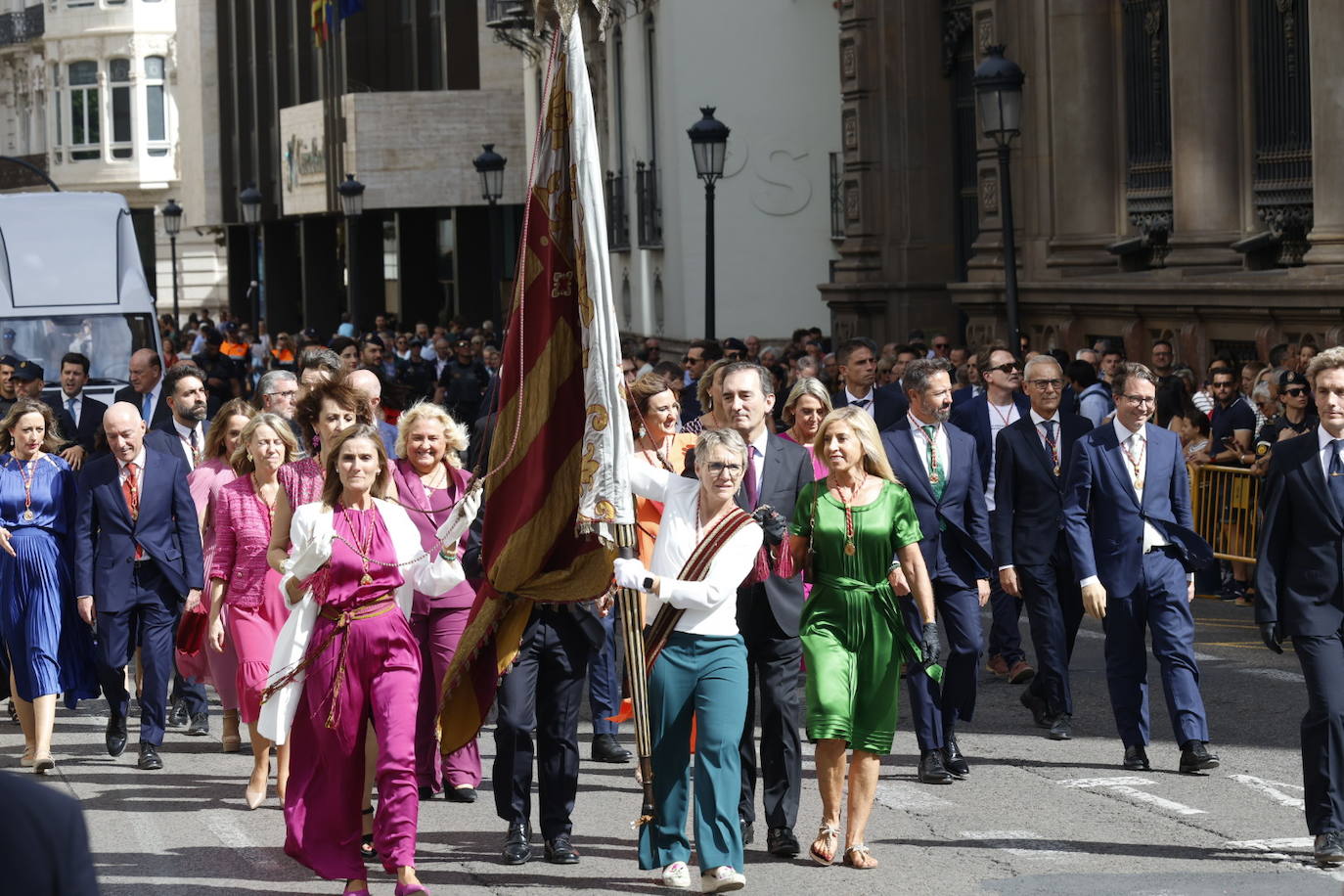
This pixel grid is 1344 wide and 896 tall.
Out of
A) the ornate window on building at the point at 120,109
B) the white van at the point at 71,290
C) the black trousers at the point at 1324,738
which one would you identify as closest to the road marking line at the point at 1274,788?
the black trousers at the point at 1324,738

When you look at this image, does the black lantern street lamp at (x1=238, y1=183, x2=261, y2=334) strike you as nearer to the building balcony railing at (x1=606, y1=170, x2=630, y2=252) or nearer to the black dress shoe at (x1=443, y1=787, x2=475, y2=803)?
the building balcony railing at (x1=606, y1=170, x2=630, y2=252)

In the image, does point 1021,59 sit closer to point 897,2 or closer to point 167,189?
point 897,2

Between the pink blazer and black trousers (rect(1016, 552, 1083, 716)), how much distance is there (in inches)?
147

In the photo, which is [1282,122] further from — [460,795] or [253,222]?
[253,222]

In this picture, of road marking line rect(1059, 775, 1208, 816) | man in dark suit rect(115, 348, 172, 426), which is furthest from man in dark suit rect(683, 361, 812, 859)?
man in dark suit rect(115, 348, 172, 426)

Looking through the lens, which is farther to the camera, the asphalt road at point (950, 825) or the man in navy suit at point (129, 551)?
the man in navy suit at point (129, 551)

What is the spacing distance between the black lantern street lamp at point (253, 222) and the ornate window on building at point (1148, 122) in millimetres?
26393

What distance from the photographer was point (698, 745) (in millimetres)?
7832

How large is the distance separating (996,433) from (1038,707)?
5.80ft

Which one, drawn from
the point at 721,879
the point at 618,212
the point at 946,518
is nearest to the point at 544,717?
the point at 721,879

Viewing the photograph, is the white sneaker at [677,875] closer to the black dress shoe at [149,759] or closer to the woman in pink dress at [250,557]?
the woman in pink dress at [250,557]

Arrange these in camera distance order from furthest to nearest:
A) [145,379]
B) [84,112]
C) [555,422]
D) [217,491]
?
[84,112], [145,379], [217,491], [555,422]

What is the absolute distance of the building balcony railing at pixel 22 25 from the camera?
79125 millimetres

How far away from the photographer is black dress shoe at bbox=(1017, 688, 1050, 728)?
37.4 feet
